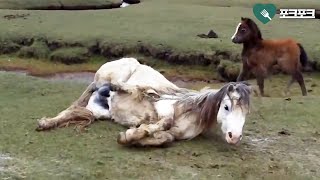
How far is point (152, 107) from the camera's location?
5.60 meters

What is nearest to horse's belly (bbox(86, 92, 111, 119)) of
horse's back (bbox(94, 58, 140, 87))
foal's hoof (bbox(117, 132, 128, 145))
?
horse's back (bbox(94, 58, 140, 87))

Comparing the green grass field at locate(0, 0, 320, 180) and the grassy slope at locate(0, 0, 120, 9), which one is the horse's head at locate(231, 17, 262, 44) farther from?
the grassy slope at locate(0, 0, 120, 9)

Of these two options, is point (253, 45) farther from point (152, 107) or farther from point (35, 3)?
point (35, 3)

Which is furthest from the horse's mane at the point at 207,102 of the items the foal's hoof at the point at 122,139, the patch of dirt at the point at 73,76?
the patch of dirt at the point at 73,76

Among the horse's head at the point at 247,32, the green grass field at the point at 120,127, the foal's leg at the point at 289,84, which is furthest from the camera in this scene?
the foal's leg at the point at 289,84

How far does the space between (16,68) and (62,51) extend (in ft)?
3.53

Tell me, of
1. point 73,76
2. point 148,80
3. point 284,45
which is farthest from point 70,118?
point 73,76

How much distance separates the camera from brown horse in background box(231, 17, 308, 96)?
9008 millimetres

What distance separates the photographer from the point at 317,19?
16156 mm

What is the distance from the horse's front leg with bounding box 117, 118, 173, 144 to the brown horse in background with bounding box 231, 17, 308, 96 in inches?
157

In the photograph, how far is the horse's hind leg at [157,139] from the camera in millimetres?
5199

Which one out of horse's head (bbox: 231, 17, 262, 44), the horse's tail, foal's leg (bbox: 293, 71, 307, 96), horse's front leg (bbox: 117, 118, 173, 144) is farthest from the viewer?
foal's leg (bbox: 293, 71, 307, 96)

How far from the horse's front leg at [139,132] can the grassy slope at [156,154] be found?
8cm

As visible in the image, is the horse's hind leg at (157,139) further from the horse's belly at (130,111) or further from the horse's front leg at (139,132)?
the horse's belly at (130,111)
